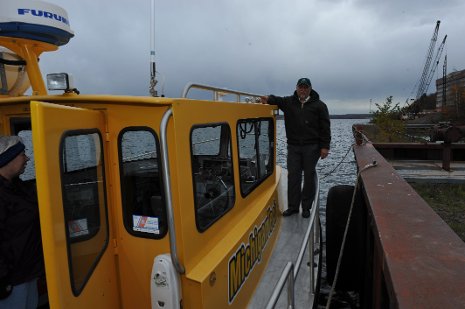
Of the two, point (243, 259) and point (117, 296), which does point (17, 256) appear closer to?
point (117, 296)

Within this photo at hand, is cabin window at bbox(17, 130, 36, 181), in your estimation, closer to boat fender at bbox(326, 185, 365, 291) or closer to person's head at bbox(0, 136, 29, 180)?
person's head at bbox(0, 136, 29, 180)

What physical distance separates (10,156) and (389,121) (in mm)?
20843

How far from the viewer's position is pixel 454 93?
48.1 m

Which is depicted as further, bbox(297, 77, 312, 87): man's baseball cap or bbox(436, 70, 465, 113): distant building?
bbox(436, 70, 465, 113): distant building

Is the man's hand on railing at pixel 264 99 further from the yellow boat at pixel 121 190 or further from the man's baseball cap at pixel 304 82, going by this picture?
the yellow boat at pixel 121 190

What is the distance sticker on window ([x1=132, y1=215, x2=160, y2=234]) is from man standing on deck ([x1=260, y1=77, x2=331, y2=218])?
294 cm

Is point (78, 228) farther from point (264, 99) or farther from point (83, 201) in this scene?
point (264, 99)

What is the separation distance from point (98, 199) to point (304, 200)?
11.8 feet

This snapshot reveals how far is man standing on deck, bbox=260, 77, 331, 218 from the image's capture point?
16.5ft

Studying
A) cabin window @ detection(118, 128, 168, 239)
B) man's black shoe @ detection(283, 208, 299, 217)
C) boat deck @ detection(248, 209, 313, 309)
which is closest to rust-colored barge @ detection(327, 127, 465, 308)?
boat deck @ detection(248, 209, 313, 309)

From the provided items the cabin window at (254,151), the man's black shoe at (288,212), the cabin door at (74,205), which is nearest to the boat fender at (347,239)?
the man's black shoe at (288,212)

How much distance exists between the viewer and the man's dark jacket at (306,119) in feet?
16.5

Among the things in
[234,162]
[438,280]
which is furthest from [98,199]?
[438,280]

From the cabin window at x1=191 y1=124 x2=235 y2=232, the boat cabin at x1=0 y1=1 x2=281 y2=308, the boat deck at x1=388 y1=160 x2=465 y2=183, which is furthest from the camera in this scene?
the boat deck at x1=388 y1=160 x2=465 y2=183
